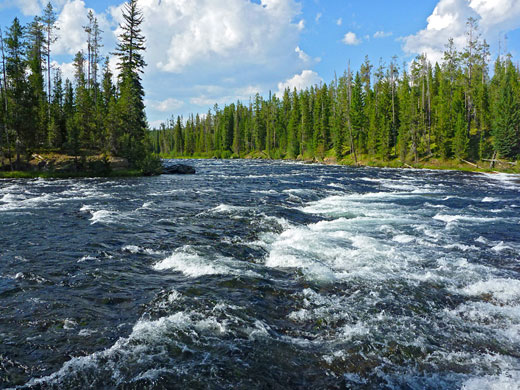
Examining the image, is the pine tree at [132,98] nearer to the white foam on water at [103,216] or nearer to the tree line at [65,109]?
the tree line at [65,109]

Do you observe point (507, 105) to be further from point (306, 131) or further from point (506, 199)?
point (306, 131)

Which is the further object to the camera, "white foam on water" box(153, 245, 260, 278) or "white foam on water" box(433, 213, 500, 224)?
"white foam on water" box(433, 213, 500, 224)

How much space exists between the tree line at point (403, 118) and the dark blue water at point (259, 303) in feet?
119

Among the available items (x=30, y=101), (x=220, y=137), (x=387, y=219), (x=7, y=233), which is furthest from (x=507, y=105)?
(x=220, y=137)

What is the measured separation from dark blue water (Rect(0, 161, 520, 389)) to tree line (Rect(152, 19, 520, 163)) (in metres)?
36.4

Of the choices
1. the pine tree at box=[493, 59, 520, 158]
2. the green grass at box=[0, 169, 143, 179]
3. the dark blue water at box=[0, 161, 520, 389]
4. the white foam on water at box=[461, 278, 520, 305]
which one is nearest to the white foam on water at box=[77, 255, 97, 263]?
the dark blue water at box=[0, 161, 520, 389]

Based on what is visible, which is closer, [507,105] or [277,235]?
Answer: [277,235]

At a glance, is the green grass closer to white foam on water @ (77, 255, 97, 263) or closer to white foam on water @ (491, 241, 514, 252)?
white foam on water @ (77, 255, 97, 263)

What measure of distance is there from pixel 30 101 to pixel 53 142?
214 inches

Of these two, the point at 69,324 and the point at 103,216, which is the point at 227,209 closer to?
the point at 103,216

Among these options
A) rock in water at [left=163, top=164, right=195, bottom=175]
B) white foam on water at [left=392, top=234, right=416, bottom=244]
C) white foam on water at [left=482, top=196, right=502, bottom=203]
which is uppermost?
rock in water at [left=163, top=164, right=195, bottom=175]

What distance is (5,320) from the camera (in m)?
6.95

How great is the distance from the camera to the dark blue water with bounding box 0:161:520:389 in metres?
5.48

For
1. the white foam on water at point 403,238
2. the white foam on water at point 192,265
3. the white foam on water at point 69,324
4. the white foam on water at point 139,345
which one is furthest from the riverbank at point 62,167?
the white foam on water at point 139,345
